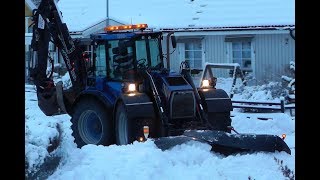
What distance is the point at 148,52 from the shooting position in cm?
923

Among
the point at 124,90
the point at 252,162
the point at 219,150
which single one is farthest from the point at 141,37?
the point at 252,162

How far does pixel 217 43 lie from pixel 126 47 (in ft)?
34.6

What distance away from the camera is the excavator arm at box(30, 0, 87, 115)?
1013 centimetres

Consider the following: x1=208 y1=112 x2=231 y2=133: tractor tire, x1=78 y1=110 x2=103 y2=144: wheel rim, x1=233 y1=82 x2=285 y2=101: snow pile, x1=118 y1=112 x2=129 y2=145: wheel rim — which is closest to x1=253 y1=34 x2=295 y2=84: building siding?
x1=233 y1=82 x2=285 y2=101: snow pile

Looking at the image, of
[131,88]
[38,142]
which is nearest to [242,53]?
[131,88]

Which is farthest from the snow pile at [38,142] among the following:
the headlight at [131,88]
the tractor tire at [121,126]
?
the headlight at [131,88]

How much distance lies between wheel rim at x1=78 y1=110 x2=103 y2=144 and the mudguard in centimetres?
197

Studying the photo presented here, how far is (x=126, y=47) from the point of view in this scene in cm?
893

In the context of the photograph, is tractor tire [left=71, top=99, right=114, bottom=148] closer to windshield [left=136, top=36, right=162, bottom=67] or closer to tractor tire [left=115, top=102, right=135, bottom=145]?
tractor tire [left=115, top=102, right=135, bottom=145]

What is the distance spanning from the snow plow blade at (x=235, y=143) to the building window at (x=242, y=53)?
11591mm

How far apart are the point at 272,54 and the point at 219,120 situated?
32.6 ft

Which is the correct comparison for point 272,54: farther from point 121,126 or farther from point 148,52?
point 121,126
